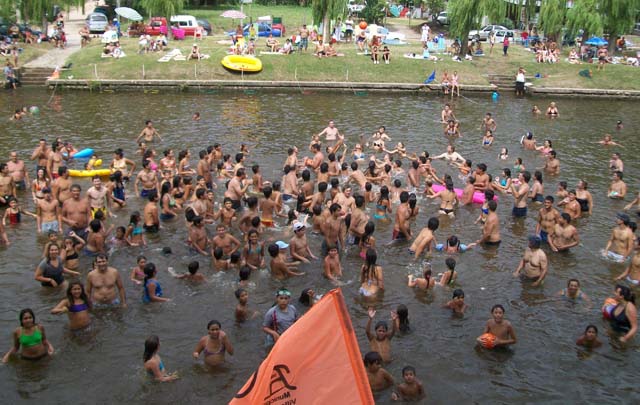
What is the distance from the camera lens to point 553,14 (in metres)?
41.2

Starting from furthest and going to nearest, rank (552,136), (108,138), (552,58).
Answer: (552,58) → (552,136) → (108,138)

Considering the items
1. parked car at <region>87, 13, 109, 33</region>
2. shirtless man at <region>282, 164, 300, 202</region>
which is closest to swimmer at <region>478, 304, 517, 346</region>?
shirtless man at <region>282, 164, 300, 202</region>

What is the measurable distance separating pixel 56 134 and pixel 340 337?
2207 centimetres

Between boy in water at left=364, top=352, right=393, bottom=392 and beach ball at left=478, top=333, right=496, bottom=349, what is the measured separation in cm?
219

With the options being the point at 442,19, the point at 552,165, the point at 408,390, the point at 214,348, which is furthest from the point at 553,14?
the point at 214,348

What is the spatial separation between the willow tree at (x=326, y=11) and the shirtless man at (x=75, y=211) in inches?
1119

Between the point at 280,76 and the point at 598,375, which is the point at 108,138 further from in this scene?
the point at 598,375

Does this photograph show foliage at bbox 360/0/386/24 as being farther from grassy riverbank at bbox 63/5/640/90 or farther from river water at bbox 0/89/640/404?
river water at bbox 0/89/640/404

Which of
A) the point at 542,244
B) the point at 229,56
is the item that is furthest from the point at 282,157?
the point at 229,56

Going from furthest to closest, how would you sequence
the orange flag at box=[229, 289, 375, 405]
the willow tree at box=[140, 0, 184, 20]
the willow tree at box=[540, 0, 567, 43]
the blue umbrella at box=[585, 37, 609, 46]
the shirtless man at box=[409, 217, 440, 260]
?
1. the willow tree at box=[540, 0, 567, 43]
2. the willow tree at box=[140, 0, 184, 20]
3. the blue umbrella at box=[585, 37, 609, 46]
4. the shirtless man at box=[409, 217, 440, 260]
5. the orange flag at box=[229, 289, 375, 405]

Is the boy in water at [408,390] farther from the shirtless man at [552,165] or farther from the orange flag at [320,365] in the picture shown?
the shirtless man at [552,165]

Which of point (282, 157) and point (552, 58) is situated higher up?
point (552, 58)

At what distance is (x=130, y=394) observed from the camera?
9.40m

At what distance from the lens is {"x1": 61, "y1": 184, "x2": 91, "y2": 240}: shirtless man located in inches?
548
